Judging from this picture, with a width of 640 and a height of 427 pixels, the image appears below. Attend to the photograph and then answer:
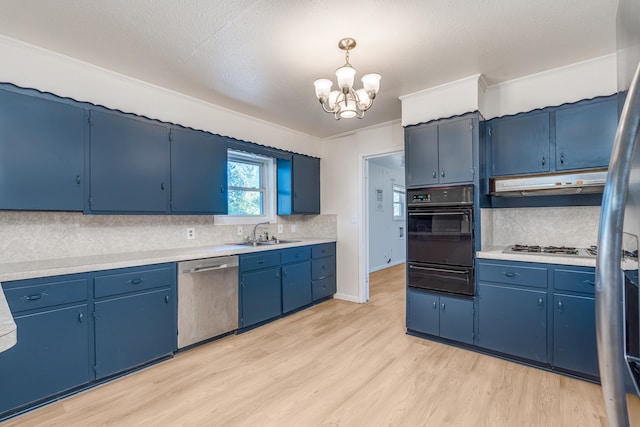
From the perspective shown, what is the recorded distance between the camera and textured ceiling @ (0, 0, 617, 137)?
1906mm

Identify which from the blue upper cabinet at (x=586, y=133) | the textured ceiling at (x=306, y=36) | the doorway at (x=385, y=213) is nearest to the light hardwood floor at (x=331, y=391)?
the blue upper cabinet at (x=586, y=133)

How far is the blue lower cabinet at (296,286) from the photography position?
12.2ft

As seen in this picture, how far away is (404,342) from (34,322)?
9.76ft

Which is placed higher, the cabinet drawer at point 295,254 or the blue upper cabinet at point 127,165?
the blue upper cabinet at point 127,165

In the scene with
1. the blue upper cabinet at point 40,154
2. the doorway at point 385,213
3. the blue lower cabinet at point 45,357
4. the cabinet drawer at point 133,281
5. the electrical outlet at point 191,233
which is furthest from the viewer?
the doorway at point 385,213

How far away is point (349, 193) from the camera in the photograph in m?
4.55

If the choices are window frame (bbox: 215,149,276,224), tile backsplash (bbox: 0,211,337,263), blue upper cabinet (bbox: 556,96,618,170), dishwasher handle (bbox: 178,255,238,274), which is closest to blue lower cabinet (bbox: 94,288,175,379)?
dishwasher handle (bbox: 178,255,238,274)

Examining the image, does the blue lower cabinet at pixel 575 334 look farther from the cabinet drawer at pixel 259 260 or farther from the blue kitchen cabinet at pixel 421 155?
the cabinet drawer at pixel 259 260

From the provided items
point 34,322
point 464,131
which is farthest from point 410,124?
point 34,322

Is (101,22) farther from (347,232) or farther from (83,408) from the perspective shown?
(347,232)

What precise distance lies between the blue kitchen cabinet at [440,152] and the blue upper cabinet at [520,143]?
0.29 meters

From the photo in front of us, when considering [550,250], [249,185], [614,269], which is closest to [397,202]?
[249,185]

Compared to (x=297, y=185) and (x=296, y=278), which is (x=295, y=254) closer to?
(x=296, y=278)

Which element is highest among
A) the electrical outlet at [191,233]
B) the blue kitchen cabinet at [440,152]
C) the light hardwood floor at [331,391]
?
the blue kitchen cabinet at [440,152]
